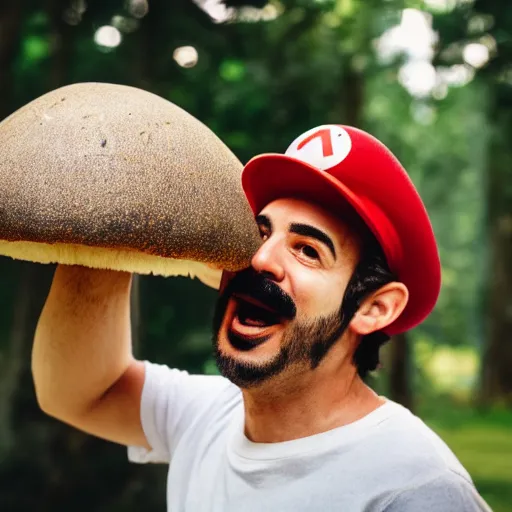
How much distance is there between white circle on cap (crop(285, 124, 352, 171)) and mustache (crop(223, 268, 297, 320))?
30 centimetres

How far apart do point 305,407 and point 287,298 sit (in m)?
0.29

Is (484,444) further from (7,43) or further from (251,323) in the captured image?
(251,323)

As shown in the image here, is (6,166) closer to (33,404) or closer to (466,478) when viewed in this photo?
(466,478)

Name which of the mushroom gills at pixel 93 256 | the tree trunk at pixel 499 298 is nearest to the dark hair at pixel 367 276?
the mushroom gills at pixel 93 256

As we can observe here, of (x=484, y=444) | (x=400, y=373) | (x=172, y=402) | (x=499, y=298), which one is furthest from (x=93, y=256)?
(x=499, y=298)

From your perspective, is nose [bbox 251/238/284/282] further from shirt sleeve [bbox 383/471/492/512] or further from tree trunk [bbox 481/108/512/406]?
tree trunk [bbox 481/108/512/406]

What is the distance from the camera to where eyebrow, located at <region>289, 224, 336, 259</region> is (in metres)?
1.66

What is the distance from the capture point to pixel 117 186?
1.39 metres

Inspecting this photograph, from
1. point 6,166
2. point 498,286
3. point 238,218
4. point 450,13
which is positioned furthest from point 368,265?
point 498,286

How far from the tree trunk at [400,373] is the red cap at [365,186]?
6423 millimetres

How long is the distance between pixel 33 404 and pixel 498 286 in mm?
7921

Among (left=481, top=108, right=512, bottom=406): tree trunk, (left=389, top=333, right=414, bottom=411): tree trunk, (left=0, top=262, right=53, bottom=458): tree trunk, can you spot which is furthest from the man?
(left=481, top=108, right=512, bottom=406): tree trunk

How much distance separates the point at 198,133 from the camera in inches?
61.7

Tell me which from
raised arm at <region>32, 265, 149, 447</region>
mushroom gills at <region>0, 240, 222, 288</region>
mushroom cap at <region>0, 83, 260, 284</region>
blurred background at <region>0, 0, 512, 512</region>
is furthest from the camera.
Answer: blurred background at <region>0, 0, 512, 512</region>
